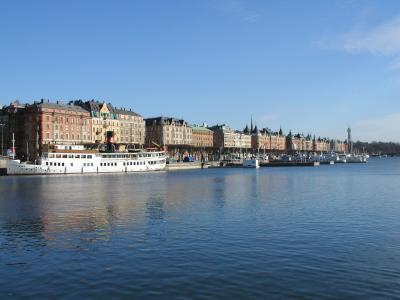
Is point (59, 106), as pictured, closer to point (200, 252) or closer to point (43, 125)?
point (43, 125)

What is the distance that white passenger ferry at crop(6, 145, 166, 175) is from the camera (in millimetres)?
130375

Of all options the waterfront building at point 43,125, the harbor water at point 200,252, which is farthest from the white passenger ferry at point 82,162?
the harbor water at point 200,252

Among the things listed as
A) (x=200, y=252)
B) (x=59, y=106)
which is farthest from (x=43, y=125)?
(x=200, y=252)

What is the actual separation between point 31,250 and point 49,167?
10946 cm

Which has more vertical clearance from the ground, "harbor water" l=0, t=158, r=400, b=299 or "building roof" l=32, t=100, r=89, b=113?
"building roof" l=32, t=100, r=89, b=113

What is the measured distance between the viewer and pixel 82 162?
459 ft

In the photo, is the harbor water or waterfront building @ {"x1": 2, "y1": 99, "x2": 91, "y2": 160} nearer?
the harbor water

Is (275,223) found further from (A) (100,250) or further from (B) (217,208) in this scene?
(A) (100,250)

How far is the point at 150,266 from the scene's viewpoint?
75.8 ft

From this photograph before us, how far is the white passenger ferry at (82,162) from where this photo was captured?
428ft

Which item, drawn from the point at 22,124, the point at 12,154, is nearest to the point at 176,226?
the point at 12,154

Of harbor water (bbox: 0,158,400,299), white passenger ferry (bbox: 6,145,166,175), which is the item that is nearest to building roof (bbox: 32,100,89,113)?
white passenger ferry (bbox: 6,145,166,175)

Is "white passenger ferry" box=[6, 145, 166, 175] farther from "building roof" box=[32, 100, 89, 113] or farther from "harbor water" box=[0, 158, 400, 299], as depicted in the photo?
"harbor water" box=[0, 158, 400, 299]

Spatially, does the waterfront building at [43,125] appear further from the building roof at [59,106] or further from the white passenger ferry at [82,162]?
the white passenger ferry at [82,162]
